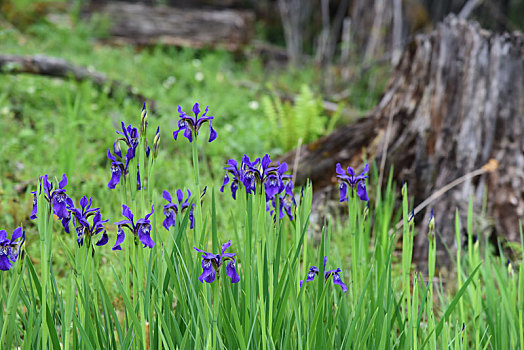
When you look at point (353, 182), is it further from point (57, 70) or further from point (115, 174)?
point (57, 70)

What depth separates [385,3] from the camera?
22.8 ft

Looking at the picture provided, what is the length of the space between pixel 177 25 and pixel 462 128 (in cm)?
683

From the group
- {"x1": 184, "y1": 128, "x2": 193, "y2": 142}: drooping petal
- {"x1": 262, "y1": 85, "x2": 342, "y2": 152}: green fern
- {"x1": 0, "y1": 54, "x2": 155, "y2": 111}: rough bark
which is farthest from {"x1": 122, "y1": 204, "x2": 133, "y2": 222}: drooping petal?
{"x1": 0, "y1": 54, "x2": 155, "y2": 111}: rough bark

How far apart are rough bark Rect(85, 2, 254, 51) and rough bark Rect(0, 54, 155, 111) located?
3.51 metres

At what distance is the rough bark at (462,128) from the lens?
9.72 ft

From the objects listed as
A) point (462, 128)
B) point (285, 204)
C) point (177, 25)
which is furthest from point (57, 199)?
point (177, 25)

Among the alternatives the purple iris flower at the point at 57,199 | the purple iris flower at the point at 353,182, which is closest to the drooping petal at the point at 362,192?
the purple iris flower at the point at 353,182

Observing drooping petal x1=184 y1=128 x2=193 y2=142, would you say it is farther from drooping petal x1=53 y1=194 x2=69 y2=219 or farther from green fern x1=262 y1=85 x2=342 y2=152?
green fern x1=262 y1=85 x2=342 y2=152

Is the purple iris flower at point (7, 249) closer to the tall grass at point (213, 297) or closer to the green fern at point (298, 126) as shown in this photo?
the tall grass at point (213, 297)

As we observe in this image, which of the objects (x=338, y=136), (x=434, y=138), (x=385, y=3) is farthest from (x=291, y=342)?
(x=385, y=3)

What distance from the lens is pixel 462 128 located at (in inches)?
119

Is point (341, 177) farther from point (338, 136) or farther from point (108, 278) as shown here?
point (338, 136)

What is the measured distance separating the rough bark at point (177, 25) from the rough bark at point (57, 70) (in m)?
3.51

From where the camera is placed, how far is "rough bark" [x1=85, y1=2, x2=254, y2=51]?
8.67 m
